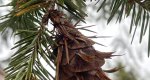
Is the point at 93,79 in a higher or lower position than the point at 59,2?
lower

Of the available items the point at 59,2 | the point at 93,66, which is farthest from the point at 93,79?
the point at 59,2

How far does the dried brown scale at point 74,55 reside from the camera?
0.46 m

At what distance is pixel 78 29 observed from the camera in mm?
512

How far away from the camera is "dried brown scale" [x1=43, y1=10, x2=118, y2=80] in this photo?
1.52 ft

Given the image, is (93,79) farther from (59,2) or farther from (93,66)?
(59,2)

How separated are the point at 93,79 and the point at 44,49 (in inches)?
3.2

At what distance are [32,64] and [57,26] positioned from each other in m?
0.07

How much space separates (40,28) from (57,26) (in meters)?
0.02

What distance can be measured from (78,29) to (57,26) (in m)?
0.03

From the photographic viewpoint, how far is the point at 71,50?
1.57 ft

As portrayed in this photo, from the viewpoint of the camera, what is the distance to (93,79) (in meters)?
0.46

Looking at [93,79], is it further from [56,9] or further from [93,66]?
[56,9]

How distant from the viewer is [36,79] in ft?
1.53

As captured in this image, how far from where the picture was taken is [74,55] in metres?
0.47
